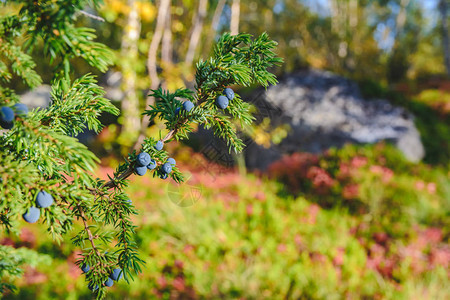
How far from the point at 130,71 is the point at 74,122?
4630 mm

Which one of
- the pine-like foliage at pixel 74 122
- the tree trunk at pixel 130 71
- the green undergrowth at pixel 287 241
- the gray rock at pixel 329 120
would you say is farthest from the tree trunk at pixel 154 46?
the pine-like foliage at pixel 74 122

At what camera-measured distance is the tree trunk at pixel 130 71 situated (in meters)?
4.95

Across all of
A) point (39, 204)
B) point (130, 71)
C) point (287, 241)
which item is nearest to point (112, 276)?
point (39, 204)

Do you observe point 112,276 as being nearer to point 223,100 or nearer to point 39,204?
point 39,204

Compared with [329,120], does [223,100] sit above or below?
above

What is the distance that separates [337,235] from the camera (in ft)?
13.4

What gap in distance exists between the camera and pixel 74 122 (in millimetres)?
805

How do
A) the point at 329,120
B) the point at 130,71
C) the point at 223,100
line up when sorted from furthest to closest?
1. the point at 329,120
2. the point at 130,71
3. the point at 223,100

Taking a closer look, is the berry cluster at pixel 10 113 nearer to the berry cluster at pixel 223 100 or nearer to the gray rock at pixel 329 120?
the berry cluster at pixel 223 100

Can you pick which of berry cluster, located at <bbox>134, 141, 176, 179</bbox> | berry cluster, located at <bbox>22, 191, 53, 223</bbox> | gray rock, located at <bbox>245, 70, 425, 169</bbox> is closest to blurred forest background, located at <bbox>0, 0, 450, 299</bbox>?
gray rock, located at <bbox>245, 70, 425, 169</bbox>

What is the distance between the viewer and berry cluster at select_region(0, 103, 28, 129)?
54 cm

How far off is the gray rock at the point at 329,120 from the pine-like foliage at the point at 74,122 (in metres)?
5.30

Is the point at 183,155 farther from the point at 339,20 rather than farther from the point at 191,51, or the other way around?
the point at 339,20

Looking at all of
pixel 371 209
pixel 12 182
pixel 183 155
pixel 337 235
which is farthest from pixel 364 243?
pixel 12 182
